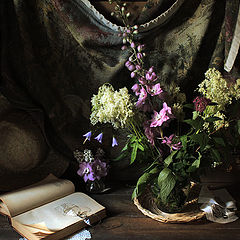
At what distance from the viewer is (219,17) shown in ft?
4.34

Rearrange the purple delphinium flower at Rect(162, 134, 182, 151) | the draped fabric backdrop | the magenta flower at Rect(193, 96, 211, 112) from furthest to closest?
1. the draped fabric backdrop
2. the purple delphinium flower at Rect(162, 134, 182, 151)
3. the magenta flower at Rect(193, 96, 211, 112)

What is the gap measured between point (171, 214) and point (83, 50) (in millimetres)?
787

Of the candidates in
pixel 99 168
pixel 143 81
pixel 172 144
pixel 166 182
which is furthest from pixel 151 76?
pixel 99 168

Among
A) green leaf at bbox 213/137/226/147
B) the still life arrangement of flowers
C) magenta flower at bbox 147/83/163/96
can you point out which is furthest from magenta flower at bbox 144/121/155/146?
green leaf at bbox 213/137/226/147

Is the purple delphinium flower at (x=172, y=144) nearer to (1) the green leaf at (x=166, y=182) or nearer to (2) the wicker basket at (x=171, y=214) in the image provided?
(1) the green leaf at (x=166, y=182)

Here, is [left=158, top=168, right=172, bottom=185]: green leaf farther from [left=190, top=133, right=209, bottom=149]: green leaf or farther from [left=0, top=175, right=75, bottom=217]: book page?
[left=0, top=175, right=75, bottom=217]: book page

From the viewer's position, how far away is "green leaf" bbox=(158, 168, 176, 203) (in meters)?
1.09

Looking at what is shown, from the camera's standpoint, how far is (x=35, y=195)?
4.23 ft

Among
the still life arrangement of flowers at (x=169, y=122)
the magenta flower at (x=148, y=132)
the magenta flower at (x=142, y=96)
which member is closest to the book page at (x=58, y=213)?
the still life arrangement of flowers at (x=169, y=122)

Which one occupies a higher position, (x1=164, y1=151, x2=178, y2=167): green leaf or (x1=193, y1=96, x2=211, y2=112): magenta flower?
(x1=193, y1=96, x2=211, y2=112): magenta flower

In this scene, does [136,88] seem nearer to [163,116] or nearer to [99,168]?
[163,116]

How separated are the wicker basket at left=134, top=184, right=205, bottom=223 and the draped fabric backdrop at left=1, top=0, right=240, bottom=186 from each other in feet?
1.48

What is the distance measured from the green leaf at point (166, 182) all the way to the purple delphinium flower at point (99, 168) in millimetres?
373

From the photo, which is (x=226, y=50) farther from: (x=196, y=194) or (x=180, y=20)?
(x=196, y=194)
